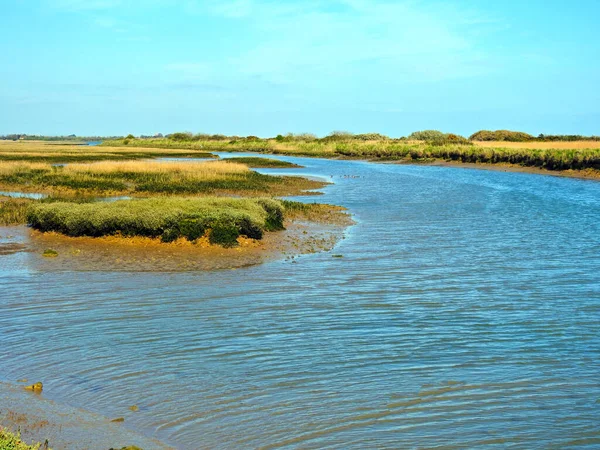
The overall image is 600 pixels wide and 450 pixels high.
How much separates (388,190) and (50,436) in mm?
33585

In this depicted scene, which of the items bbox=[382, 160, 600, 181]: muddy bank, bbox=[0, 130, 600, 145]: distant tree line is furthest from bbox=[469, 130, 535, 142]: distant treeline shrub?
bbox=[382, 160, 600, 181]: muddy bank

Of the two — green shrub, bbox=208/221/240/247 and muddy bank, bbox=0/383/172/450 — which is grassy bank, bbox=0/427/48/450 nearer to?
muddy bank, bbox=0/383/172/450

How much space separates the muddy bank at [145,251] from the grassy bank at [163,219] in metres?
0.25

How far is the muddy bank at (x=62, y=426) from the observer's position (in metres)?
6.11

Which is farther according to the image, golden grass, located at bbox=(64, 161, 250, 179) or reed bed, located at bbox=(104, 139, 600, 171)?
reed bed, located at bbox=(104, 139, 600, 171)

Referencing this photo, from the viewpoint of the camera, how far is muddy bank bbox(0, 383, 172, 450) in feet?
20.0

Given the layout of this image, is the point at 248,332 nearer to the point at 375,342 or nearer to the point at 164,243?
the point at 375,342

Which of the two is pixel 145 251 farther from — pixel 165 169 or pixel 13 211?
pixel 165 169

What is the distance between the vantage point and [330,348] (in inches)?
358

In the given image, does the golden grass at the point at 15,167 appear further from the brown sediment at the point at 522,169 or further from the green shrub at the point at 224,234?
the brown sediment at the point at 522,169

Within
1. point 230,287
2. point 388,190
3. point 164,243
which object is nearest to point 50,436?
point 230,287

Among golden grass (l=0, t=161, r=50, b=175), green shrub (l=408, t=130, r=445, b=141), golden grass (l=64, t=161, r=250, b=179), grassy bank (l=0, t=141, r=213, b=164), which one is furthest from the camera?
green shrub (l=408, t=130, r=445, b=141)

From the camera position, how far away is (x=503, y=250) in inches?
704

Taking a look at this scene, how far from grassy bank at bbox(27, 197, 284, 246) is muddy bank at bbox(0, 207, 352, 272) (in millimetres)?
252
